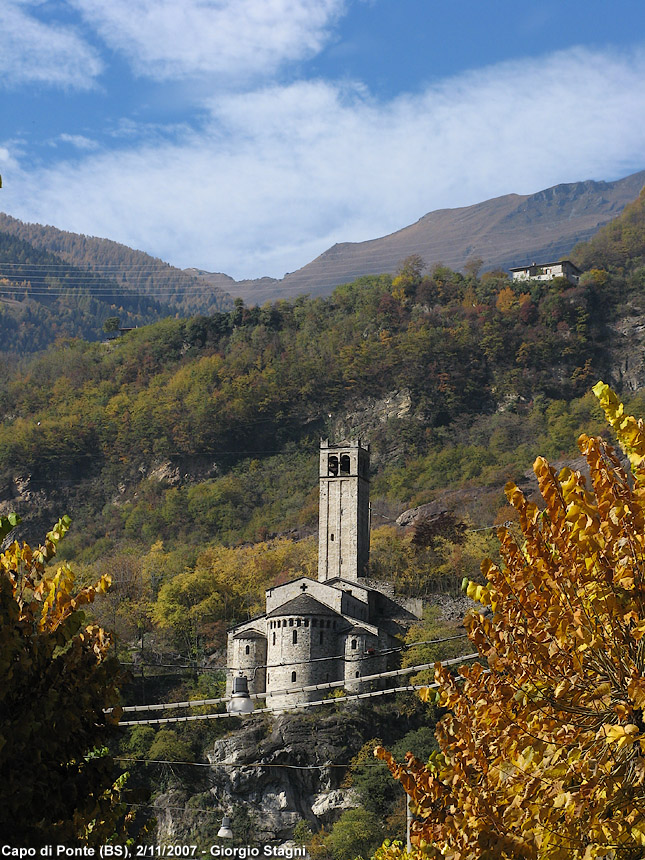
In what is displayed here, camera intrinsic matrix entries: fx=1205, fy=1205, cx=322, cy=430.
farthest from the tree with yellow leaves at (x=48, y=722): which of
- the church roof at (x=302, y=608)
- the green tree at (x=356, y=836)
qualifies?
the church roof at (x=302, y=608)

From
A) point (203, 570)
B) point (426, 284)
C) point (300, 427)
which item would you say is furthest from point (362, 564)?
point (426, 284)

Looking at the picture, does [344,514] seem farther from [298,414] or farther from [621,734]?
[621,734]

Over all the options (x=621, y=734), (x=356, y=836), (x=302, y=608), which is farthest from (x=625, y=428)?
(x=302, y=608)

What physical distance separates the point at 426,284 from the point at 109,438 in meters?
37.7

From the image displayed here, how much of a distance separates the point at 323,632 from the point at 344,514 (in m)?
10.8

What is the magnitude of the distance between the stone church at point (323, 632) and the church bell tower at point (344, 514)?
0.09m

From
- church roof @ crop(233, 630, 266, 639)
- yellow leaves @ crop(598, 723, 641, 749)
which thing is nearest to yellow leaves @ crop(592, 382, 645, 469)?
yellow leaves @ crop(598, 723, 641, 749)

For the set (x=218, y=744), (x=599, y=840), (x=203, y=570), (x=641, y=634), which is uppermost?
(x=641, y=634)

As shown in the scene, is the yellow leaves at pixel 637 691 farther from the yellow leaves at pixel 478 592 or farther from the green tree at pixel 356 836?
the green tree at pixel 356 836

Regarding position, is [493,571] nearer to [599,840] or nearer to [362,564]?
[599,840]

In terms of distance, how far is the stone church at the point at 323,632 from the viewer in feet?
202

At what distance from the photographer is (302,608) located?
2454 inches

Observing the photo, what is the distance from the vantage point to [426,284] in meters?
130

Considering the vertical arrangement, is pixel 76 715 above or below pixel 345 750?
above
